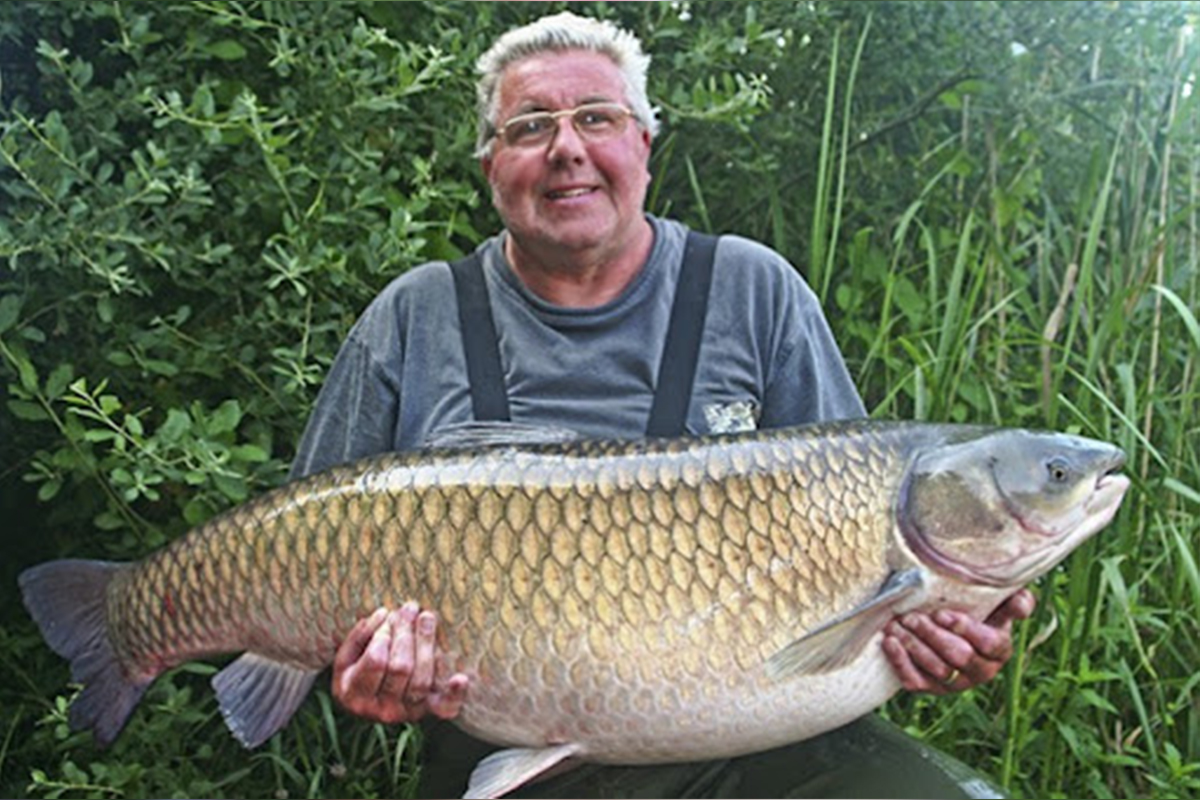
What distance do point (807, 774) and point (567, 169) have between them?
680 millimetres

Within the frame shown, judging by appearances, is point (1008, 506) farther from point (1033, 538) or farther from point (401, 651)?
point (401, 651)

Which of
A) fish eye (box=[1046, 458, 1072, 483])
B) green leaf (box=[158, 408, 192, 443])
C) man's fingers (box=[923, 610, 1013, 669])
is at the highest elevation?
fish eye (box=[1046, 458, 1072, 483])

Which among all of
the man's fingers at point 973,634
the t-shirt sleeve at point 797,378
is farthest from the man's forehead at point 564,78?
the man's fingers at point 973,634

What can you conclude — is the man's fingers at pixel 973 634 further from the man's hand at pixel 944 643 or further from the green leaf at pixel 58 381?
the green leaf at pixel 58 381

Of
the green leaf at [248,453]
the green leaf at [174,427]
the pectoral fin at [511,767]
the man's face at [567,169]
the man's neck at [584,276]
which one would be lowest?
the pectoral fin at [511,767]

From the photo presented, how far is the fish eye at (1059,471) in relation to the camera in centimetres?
133

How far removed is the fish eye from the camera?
1.33 meters

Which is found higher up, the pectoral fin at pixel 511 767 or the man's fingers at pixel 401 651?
the man's fingers at pixel 401 651

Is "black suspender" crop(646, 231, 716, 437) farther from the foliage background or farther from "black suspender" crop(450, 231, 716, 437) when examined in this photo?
the foliage background

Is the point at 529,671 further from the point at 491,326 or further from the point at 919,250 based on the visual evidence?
the point at 919,250

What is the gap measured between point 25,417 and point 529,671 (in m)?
0.87

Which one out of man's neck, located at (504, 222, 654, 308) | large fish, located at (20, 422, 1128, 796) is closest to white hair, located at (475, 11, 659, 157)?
man's neck, located at (504, 222, 654, 308)

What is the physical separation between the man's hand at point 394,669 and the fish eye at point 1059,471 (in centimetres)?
57

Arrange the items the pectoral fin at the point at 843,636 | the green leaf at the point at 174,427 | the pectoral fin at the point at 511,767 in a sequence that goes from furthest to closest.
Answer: the green leaf at the point at 174,427 < the pectoral fin at the point at 511,767 < the pectoral fin at the point at 843,636
